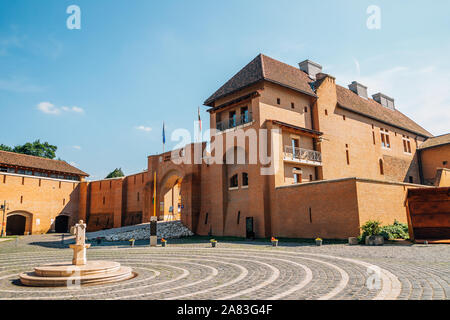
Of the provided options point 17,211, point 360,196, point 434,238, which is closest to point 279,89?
point 360,196

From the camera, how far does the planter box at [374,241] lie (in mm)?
17319

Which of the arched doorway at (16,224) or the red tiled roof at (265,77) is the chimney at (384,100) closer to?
the red tiled roof at (265,77)

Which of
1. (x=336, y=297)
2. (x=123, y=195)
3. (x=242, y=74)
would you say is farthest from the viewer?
(x=123, y=195)

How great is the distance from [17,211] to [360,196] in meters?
38.7

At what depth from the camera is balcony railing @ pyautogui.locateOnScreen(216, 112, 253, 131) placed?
1063 inches

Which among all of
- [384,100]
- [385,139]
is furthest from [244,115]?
[384,100]

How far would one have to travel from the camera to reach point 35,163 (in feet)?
140

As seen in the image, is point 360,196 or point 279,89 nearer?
point 360,196

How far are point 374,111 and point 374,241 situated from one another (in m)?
23.2

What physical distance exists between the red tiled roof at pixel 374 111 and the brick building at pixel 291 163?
227mm

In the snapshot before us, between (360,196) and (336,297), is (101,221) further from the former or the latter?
(336,297)

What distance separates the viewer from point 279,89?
91.0ft

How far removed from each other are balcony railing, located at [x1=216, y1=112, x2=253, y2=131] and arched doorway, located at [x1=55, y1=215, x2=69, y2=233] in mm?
28191
